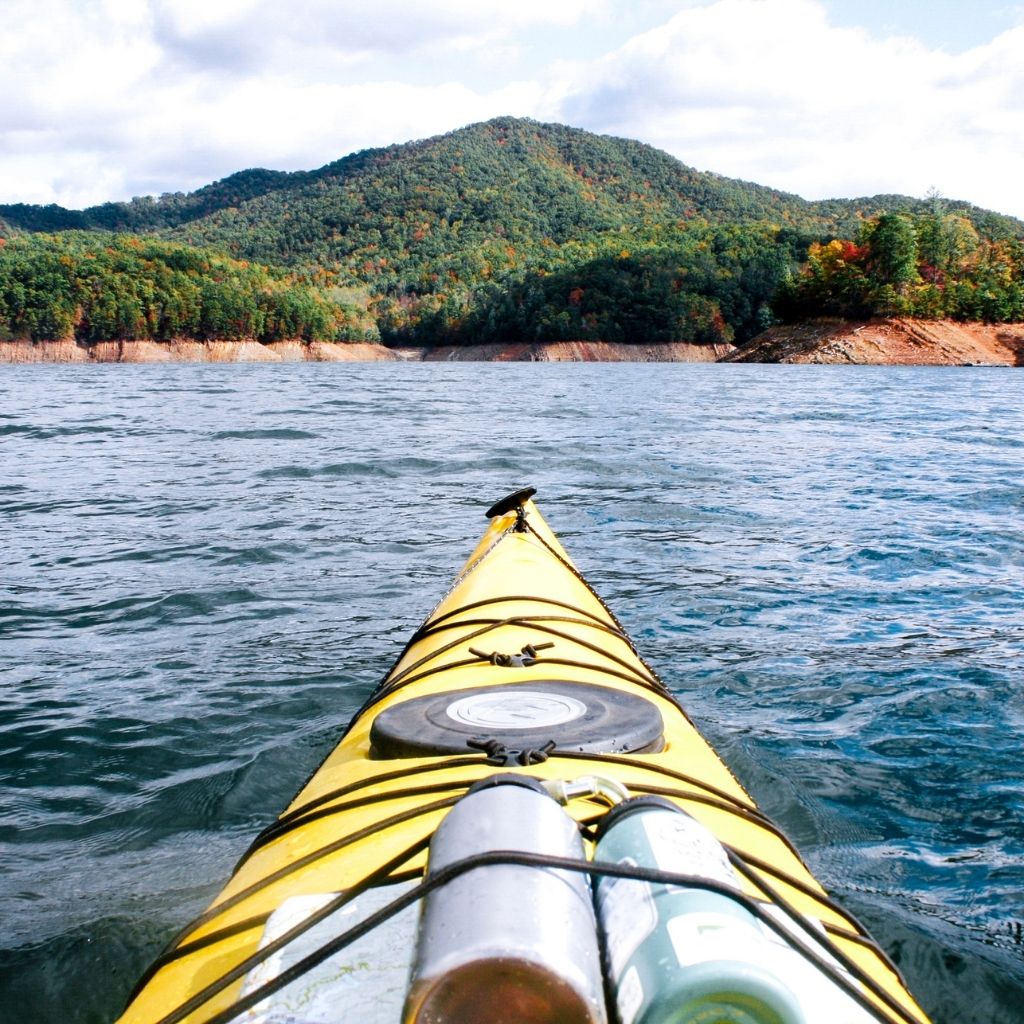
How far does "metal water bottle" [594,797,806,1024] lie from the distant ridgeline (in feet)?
199

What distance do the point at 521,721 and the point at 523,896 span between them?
1.25m

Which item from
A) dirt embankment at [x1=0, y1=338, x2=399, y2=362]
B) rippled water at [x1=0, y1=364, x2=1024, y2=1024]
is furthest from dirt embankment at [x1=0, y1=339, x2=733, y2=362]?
rippled water at [x1=0, y1=364, x2=1024, y2=1024]

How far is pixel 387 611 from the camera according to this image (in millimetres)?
6227

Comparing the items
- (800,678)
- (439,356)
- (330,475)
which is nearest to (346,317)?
(439,356)

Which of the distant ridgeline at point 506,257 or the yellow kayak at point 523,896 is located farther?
the distant ridgeline at point 506,257

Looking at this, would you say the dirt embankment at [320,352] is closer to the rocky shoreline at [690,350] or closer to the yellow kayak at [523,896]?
the rocky shoreline at [690,350]

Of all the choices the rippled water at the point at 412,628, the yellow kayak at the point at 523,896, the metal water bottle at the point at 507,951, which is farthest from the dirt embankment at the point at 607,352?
the metal water bottle at the point at 507,951

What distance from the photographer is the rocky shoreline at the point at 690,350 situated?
2180 inches

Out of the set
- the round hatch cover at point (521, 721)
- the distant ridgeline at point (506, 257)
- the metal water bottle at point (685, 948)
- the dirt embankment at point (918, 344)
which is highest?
the distant ridgeline at point (506, 257)

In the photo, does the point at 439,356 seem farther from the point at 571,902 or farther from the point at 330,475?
the point at 571,902

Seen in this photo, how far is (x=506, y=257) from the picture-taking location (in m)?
121

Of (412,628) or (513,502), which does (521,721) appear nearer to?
(513,502)

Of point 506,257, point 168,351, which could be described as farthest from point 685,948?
point 506,257

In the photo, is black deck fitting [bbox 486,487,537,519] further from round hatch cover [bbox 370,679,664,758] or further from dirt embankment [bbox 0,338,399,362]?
dirt embankment [bbox 0,338,399,362]
